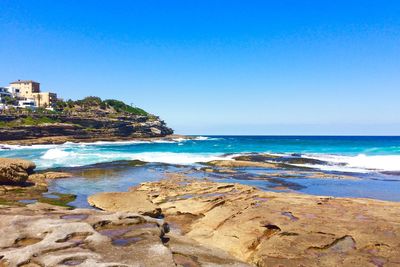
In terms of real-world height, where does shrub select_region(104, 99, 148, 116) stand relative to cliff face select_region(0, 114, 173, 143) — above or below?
above

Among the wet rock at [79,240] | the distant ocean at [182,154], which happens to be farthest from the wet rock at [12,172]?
the distant ocean at [182,154]

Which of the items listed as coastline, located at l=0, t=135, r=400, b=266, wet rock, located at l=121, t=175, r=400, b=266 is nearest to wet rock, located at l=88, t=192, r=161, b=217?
coastline, located at l=0, t=135, r=400, b=266

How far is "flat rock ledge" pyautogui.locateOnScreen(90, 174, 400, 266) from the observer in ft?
31.0

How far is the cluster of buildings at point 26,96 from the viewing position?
12738 cm

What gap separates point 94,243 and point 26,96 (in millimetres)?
151909

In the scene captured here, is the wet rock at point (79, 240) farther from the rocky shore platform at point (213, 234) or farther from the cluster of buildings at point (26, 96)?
the cluster of buildings at point (26, 96)

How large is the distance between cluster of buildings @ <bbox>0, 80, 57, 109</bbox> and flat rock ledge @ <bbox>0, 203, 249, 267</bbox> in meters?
127

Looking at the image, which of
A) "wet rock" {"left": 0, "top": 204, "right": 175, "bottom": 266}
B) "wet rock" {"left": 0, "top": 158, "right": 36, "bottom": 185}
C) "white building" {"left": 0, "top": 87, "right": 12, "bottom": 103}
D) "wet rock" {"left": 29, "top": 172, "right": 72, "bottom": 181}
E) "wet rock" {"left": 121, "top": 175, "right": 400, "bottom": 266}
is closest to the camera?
"wet rock" {"left": 0, "top": 204, "right": 175, "bottom": 266}

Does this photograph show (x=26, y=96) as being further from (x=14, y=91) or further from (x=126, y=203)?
(x=126, y=203)

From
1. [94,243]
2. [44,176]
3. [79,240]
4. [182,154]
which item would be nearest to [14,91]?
[182,154]

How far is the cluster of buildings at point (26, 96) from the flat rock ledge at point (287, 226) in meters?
124

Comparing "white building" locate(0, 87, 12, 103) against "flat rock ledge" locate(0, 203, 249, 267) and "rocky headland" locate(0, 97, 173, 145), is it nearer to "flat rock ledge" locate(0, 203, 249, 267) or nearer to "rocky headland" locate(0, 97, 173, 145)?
"rocky headland" locate(0, 97, 173, 145)

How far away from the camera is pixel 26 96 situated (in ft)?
472

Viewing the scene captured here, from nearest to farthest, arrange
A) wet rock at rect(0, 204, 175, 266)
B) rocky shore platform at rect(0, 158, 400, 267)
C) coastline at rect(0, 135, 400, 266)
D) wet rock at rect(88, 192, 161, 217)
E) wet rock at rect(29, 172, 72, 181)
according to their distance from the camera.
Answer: wet rock at rect(0, 204, 175, 266), rocky shore platform at rect(0, 158, 400, 267), coastline at rect(0, 135, 400, 266), wet rock at rect(88, 192, 161, 217), wet rock at rect(29, 172, 72, 181)
